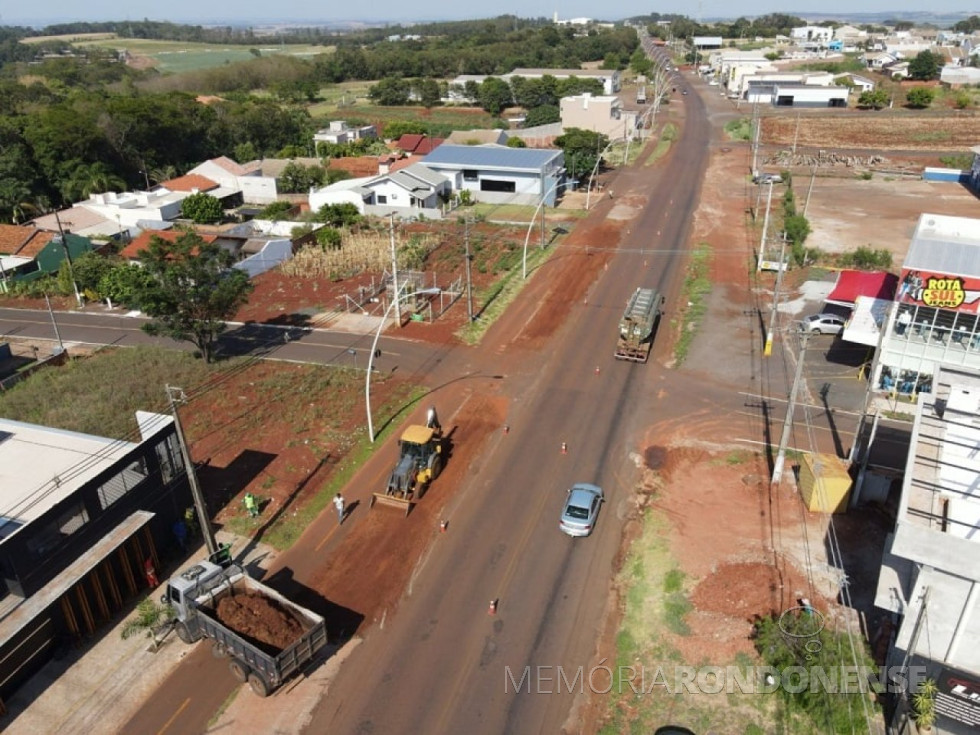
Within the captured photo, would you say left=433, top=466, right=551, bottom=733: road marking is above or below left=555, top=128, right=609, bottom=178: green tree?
below

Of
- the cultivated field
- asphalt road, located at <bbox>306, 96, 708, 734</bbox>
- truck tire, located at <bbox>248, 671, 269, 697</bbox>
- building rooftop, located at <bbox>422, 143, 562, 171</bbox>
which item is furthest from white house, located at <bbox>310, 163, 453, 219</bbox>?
the cultivated field

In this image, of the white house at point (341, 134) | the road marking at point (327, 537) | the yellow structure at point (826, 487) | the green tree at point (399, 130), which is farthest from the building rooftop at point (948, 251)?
the green tree at point (399, 130)

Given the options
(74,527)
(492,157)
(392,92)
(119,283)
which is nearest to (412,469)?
(74,527)

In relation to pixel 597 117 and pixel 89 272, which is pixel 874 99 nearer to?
pixel 597 117

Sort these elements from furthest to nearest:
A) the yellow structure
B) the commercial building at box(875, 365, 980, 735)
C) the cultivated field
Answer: the cultivated field < the yellow structure < the commercial building at box(875, 365, 980, 735)

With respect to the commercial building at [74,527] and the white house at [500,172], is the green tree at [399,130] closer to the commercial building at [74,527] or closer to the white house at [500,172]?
the white house at [500,172]

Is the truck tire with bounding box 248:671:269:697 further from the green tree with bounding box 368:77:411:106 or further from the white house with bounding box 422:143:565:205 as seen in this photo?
the green tree with bounding box 368:77:411:106
